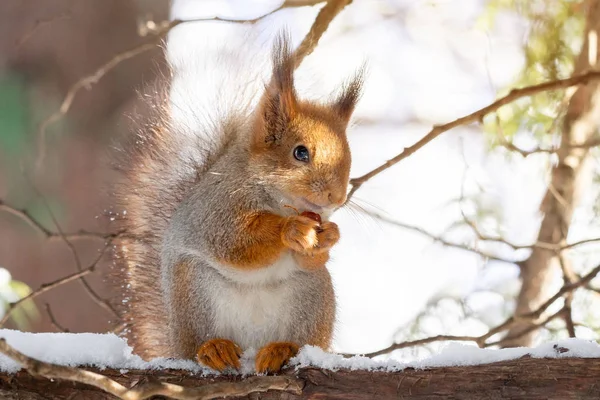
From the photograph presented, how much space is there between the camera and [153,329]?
2059 mm

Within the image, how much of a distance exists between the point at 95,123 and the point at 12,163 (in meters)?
0.40

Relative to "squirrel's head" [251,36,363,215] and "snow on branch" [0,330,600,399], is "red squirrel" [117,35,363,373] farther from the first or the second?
"snow on branch" [0,330,600,399]

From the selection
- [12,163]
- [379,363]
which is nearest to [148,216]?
[379,363]

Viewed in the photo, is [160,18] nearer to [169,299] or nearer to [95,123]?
[95,123]

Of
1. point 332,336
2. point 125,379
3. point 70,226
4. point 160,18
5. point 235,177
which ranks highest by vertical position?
point 160,18

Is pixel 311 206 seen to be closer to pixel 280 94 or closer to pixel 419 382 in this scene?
pixel 280 94

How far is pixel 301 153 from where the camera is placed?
5.60 feet

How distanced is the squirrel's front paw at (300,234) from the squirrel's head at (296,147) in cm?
9

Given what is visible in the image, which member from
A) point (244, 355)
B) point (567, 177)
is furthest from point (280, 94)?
point (567, 177)

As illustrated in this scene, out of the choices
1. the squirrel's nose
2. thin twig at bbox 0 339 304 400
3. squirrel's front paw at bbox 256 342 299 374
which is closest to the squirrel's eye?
the squirrel's nose

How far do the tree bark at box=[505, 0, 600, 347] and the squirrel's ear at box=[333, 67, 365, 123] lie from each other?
100 centimetres

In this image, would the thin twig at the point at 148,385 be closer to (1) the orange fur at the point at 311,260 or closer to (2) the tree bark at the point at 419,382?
(2) the tree bark at the point at 419,382

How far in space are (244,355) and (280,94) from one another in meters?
0.63

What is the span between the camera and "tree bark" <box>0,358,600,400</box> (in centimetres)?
127
